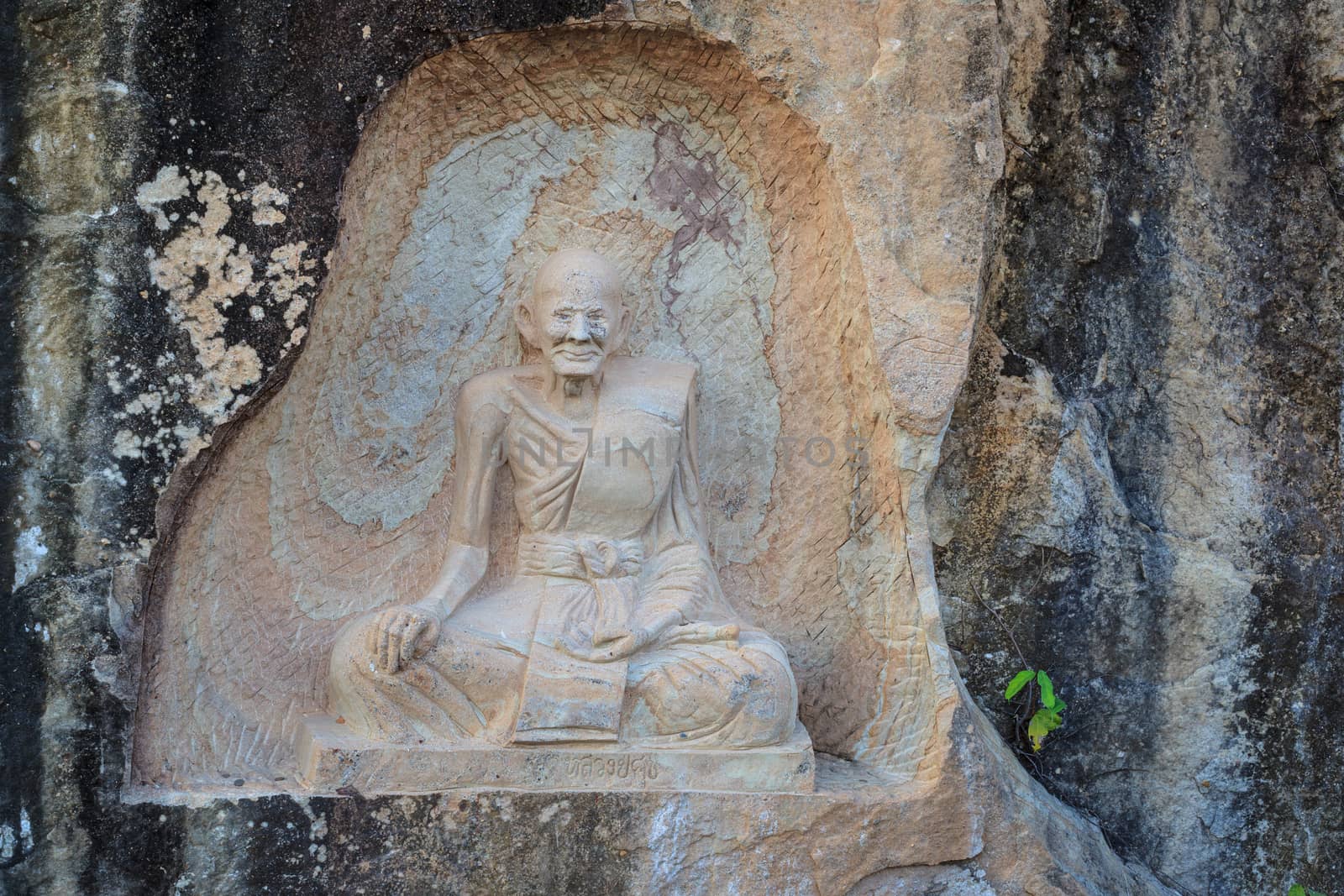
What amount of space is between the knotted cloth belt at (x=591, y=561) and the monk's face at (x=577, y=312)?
1.76ft

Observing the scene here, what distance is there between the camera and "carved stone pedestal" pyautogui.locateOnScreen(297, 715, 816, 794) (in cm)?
448

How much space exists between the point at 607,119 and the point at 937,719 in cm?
221

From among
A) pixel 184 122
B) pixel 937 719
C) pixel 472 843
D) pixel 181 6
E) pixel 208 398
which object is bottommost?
pixel 472 843

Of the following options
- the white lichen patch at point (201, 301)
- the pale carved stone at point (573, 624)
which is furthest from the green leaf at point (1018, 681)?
the white lichen patch at point (201, 301)

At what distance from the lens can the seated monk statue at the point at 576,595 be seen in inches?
A: 180

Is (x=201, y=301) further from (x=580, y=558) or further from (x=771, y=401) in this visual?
(x=771, y=401)

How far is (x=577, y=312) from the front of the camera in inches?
190

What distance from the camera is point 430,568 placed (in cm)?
506

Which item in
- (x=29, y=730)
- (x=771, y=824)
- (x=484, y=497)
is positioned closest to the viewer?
(x=29, y=730)

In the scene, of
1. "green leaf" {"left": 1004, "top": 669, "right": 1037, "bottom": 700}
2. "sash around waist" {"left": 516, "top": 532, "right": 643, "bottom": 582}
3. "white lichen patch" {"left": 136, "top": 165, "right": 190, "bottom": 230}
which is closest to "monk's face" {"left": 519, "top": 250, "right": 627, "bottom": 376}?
"sash around waist" {"left": 516, "top": 532, "right": 643, "bottom": 582}

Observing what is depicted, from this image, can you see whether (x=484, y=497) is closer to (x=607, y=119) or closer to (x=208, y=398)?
(x=208, y=398)

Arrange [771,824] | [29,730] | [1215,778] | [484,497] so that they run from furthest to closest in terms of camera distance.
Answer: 1. [1215,778]
2. [484,497]
3. [771,824]
4. [29,730]

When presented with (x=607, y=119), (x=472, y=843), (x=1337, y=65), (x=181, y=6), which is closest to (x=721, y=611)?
(x=472, y=843)

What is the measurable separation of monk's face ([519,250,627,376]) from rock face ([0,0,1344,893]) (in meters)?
0.30
